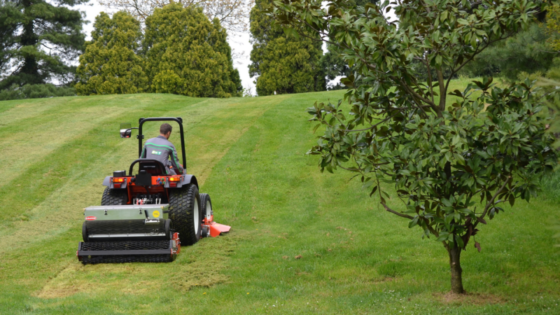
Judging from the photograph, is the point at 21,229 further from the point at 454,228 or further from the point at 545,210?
the point at 545,210

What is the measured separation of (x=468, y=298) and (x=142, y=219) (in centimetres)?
443

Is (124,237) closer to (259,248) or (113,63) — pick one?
(259,248)

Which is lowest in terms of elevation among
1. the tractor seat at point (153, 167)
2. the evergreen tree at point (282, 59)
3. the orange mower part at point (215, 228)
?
the orange mower part at point (215, 228)

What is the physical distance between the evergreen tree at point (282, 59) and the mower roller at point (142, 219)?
2261 cm

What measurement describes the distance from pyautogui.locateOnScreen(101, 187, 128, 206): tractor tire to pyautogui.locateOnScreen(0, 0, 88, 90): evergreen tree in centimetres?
2697

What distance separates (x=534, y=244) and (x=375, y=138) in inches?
154

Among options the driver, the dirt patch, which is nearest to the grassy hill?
the dirt patch

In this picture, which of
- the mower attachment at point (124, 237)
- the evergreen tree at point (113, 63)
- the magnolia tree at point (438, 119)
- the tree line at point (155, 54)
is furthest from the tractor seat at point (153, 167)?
the evergreen tree at point (113, 63)

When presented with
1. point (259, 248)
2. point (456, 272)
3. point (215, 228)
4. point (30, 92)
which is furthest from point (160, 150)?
point (30, 92)

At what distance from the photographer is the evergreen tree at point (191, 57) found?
92.9ft

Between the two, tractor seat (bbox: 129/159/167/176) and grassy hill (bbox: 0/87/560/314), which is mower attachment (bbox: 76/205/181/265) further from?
tractor seat (bbox: 129/159/167/176)

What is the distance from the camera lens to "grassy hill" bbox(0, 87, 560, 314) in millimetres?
6012

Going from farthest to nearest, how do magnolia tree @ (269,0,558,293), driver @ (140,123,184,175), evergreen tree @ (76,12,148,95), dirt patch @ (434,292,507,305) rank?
evergreen tree @ (76,12,148,95)
driver @ (140,123,184,175)
dirt patch @ (434,292,507,305)
magnolia tree @ (269,0,558,293)

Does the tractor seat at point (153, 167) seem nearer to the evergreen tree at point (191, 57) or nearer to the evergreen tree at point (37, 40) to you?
the evergreen tree at point (191, 57)
